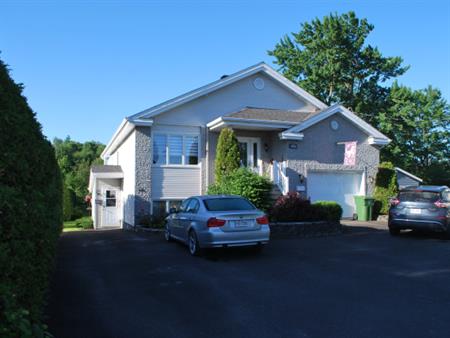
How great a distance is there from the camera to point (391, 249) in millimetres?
10805

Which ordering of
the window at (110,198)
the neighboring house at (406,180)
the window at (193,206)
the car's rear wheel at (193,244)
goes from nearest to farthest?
the car's rear wheel at (193,244), the window at (193,206), the window at (110,198), the neighboring house at (406,180)

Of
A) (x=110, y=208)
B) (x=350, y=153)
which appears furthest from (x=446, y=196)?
(x=110, y=208)

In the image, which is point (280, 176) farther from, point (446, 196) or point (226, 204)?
point (226, 204)

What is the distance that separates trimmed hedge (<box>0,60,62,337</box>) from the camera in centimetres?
301

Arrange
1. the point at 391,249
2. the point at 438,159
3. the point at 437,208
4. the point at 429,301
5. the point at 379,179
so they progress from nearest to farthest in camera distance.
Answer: the point at 429,301
the point at 391,249
the point at 437,208
the point at 379,179
the point at 438,159

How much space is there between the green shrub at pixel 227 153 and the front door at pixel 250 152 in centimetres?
181

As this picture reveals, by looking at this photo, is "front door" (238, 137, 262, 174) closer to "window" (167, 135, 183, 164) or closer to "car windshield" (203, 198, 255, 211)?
"window" (167, 135, 183, 164)

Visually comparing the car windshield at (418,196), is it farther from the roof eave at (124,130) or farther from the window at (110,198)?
the window at (110,198)

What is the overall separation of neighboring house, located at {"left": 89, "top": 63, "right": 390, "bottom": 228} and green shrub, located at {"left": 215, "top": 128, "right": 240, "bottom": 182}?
551 mm

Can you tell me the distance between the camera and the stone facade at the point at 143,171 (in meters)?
16.9

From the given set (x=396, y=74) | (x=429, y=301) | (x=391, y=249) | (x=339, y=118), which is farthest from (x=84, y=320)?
(x=396, y=74)

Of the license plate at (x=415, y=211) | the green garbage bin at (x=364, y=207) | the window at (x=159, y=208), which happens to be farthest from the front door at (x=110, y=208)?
the license plate at (x=415, y=211)

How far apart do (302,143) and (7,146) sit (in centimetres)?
1507

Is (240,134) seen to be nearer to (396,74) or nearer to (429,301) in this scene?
(429,301)
